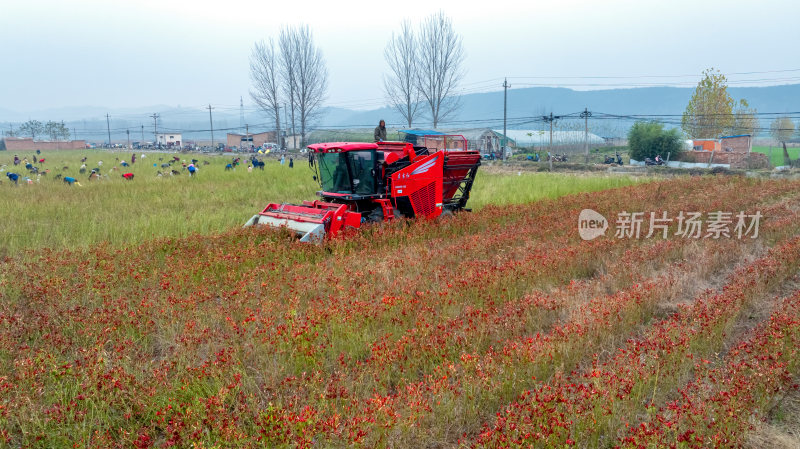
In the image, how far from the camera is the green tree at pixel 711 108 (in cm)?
4128

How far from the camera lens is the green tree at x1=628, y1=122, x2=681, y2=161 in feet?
109

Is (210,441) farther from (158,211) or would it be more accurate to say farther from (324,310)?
(158,211)

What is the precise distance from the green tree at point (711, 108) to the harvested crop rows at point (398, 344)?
39198 mm

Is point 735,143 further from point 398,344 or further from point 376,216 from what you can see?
point 398,344

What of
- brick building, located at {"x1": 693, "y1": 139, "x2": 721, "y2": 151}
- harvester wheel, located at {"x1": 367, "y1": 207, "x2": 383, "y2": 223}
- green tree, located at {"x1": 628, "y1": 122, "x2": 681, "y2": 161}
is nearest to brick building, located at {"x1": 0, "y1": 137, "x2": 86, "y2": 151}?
green tree, located at {"x1": 628, "y1": 122, "x2": 681, "y2": 161}

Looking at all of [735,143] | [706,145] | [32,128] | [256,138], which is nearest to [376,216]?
[706,145]

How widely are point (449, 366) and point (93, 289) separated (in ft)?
15.3

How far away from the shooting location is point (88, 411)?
386 centimetres

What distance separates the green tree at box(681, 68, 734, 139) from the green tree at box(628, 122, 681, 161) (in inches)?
380

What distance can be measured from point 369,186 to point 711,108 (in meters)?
41.0

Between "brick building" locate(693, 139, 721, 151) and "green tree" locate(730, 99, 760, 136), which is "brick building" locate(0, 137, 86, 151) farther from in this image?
"green tree" locate(730, 99, 760, 136)

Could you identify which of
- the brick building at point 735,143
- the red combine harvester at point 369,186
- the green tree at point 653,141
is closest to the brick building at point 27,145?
the green tree at point 653,141

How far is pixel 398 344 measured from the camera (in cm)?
457

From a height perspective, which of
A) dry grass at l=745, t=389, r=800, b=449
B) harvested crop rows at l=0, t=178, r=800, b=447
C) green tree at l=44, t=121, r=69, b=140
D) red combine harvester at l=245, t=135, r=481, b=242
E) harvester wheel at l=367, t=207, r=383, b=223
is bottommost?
dry grass at l=745, t=389, r=800, b=449
